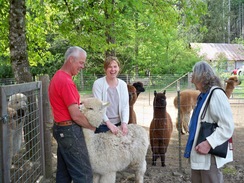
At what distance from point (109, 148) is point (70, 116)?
0.95 meters

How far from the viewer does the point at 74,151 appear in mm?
2895

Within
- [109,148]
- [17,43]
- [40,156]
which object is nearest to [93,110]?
[109,148]

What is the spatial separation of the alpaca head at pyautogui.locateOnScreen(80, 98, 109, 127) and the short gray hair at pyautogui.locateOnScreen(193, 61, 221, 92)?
103cm

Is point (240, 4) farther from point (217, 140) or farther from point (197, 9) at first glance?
point (217, 140)

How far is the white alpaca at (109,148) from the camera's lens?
3155mm

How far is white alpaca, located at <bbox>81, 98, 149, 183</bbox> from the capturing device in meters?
3.15

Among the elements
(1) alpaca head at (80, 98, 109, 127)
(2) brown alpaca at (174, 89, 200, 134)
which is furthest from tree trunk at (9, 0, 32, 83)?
(2) brown alpaca at (174, 89, 200, 134)

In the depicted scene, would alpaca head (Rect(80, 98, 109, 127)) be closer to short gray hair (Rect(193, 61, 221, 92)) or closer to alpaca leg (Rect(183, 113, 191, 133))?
short gray hair (Rect(193, 61, 221, 92))

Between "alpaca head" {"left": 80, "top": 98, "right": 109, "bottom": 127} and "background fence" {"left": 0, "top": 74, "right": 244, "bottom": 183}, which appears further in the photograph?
"alpaca head" {"left": 80, "top": 98, "right": 109, "bottom": 127}

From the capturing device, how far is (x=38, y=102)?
4051 mm

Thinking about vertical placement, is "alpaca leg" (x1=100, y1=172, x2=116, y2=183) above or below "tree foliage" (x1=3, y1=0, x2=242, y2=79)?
below

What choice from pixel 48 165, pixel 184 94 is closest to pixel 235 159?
pixel 184 94

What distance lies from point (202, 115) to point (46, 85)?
251 centimetres

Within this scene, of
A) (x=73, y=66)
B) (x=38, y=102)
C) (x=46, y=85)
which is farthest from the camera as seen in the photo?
(x=46, y=85)
